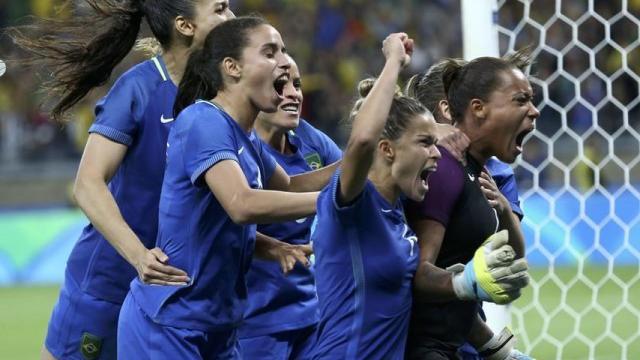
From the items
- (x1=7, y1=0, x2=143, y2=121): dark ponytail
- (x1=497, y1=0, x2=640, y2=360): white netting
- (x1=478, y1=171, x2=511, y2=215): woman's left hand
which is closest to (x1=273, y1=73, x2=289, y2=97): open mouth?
(x1=478, y1=171, x2=511, y2=215): woman's left hand

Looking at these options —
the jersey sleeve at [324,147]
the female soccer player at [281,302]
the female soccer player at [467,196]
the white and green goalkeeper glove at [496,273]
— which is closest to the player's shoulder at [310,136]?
the jersey sleeve at [324,147]

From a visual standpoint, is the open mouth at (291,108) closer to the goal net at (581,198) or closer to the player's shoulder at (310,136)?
the player's shoulder at (310,136)

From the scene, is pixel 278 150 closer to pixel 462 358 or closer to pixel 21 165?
pixel 462 358

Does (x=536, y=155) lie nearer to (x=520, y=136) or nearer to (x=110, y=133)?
(x=520, y=136)

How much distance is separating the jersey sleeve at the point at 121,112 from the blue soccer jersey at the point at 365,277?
0.91m

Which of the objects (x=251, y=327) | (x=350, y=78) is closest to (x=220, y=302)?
(x=251, y=327)

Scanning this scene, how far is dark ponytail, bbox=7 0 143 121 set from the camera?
4.99 metres

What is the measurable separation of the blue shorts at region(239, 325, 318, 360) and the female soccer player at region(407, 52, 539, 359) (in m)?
0.74

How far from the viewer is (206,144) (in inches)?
157

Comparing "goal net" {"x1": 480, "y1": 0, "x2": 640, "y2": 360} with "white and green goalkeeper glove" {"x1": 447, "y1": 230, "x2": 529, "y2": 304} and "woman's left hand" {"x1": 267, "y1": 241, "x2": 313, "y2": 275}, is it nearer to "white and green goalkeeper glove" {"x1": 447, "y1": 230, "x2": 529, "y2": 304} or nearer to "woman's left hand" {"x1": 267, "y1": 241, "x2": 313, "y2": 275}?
"woman's left hand" {"x1": 267, "y1": 241, "x2": 313, "y2": 275}

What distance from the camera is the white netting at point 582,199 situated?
30.0ft

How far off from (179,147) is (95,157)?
56 cm

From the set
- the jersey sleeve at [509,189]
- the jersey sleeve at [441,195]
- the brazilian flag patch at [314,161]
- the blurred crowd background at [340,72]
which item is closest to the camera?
the jersey sleeve at [441,195]

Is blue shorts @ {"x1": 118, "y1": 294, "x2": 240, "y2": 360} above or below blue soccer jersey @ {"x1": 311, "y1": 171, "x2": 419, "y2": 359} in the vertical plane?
below
